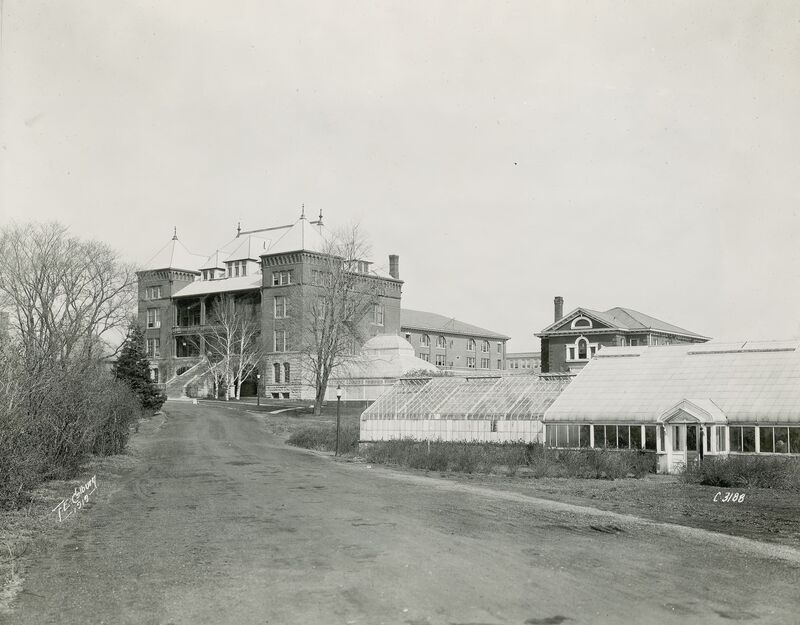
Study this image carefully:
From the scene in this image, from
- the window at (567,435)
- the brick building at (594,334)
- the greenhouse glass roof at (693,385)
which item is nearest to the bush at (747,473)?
the greenhouse glass roof at (693,385)

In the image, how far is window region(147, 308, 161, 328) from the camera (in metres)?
94.1

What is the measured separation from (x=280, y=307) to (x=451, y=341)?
99.9 ft

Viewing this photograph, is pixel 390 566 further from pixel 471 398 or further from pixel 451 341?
pixel 451 341

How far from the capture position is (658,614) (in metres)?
9.53

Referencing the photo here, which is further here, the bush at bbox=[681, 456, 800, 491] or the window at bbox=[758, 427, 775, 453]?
the window at bbox=[758, 427, 775, 453]

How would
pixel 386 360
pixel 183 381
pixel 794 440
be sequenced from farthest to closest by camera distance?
pixel 183 381 < pixel 386 360 < pixel 794 440

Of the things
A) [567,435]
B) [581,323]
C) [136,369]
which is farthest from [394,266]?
[567,435]

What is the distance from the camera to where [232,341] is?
3169 inches

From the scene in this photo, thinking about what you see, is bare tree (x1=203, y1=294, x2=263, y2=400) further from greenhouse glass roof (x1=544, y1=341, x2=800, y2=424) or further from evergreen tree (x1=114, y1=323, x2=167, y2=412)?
greenhouse glass roof (x1=544, y1=341, x2=800, y2=424)

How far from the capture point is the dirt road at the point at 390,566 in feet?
32.0

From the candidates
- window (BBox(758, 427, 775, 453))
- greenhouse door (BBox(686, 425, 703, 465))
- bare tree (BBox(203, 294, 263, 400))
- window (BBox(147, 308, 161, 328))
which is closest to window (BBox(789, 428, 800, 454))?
window (BBox(758, 427, 775, 453))

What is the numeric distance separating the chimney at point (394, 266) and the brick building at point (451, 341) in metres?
8.89

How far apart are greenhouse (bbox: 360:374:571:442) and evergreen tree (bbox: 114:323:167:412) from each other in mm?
19957

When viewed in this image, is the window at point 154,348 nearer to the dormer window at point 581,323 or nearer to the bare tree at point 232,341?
the bare tree at point 232,341
